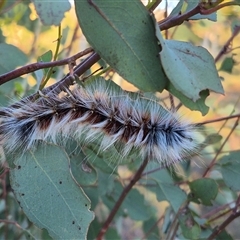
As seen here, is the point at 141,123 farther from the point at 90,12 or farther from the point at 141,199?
the point at 141,199

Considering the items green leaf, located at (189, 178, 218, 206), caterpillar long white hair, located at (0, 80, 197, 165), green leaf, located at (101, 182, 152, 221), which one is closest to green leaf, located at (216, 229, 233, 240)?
green leaf, located at (189, 178, 218, 206)

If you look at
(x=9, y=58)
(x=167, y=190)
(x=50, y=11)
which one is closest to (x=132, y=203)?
(x=167, y=190)

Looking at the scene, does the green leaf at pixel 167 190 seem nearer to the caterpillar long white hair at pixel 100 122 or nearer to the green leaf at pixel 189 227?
the green leaf at pixel 189 227

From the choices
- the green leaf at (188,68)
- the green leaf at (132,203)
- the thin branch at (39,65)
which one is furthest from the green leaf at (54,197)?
the green leaf at (132,203)

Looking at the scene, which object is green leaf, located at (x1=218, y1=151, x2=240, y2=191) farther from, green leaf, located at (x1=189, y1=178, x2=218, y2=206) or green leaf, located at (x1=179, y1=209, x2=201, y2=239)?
green leaf, located at (x1=179, y1=209, x2=201, y2=239)

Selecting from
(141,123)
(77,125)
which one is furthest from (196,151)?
(77,125)

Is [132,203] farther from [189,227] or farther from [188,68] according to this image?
[188,68]
